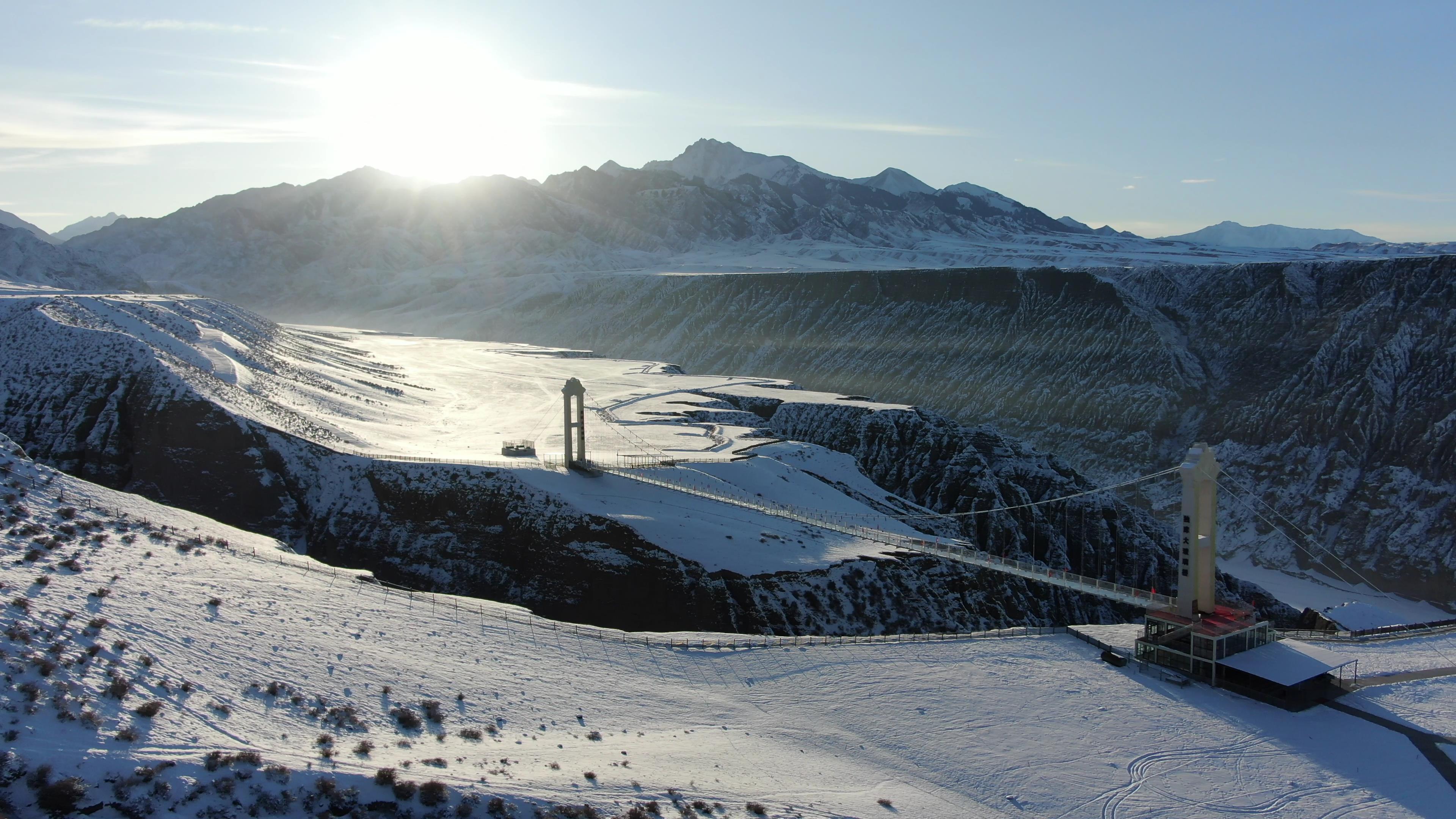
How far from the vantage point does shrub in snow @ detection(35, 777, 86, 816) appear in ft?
41.3

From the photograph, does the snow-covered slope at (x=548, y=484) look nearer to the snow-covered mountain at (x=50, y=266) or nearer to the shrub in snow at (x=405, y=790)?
the shrub in snow at (x=405, y=790)

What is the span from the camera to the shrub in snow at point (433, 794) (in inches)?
583

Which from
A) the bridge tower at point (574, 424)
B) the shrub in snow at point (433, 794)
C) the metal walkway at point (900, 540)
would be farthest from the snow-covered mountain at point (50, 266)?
the shrub in snow at point (433, 794)

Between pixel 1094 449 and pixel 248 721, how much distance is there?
99637mm

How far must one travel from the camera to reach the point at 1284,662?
2417 centimetres

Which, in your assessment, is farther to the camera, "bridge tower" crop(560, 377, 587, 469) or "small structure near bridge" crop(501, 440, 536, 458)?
"small structure near bridge" crop(501, 440, 536, 458)

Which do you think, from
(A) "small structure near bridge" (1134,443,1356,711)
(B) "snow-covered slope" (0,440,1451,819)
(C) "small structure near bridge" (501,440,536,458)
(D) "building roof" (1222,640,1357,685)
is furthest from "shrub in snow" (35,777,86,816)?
(C) "small structure near bridge" (501,440,536,458)

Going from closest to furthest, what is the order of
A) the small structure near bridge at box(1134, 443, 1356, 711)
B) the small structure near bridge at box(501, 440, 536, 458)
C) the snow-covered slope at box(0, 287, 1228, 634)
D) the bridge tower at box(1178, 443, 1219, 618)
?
the small structure near bridge at box(1134, 443, 1356, 711), the bridge tower at box(1178, 443, 1219, 618), the snow-covered slope at box(0, 287, 1228, 634), the small structure near bridge at box(501, 440, 536, 458)

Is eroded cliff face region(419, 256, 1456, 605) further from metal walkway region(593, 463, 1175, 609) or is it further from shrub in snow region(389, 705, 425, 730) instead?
shrub in snow region(389, 705, 425, 730)

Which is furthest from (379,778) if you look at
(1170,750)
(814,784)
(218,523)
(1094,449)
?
(1094,449)

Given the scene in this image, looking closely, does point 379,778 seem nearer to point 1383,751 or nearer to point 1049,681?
point 1049,681

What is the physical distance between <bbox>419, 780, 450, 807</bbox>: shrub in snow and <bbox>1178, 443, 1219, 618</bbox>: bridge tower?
2058cm

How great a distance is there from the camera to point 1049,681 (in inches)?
954

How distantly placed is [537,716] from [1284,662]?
19.6 meters
